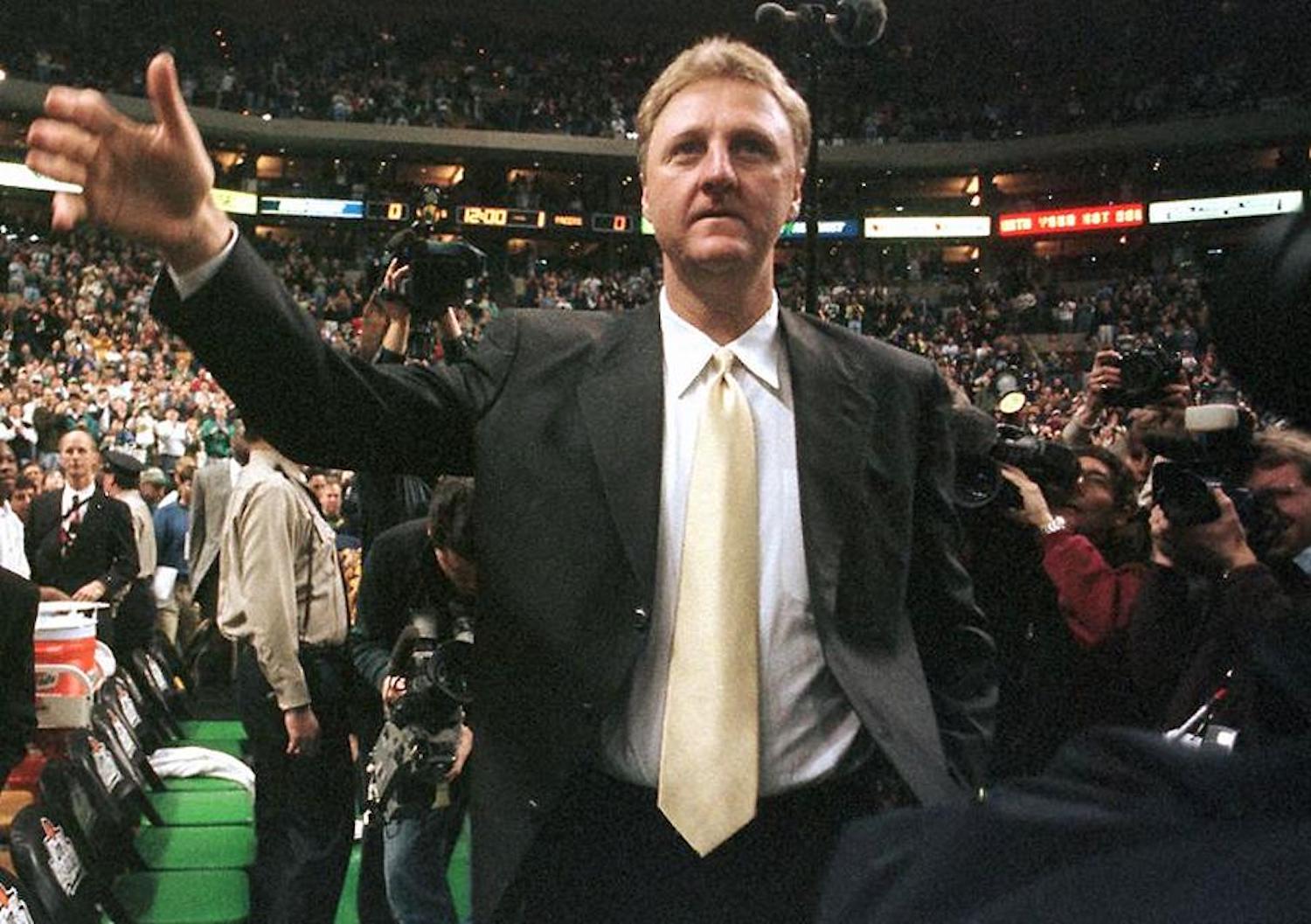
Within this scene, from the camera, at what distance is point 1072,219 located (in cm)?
3431

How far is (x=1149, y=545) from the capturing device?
10.8 feet

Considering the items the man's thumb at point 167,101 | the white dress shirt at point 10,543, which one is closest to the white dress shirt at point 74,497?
the white dress shirt at point 10,543

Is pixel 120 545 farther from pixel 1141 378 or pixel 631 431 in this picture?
pixel 631 431

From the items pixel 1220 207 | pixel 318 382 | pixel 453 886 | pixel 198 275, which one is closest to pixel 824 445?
pixel 318 382

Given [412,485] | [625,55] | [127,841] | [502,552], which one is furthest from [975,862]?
[625,55]

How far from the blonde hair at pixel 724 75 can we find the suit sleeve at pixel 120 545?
5.79 m

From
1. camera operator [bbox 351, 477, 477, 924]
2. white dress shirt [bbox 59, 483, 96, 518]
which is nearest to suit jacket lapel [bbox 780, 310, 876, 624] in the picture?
camera operator [bbox 351, 477, 477, 924]

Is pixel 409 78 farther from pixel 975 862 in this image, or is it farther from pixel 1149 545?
pixel 975 862

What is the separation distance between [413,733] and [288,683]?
26.2 inches

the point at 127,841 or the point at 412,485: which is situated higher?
the point at 412,485

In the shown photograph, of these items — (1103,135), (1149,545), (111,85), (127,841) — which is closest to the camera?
(1149,545)

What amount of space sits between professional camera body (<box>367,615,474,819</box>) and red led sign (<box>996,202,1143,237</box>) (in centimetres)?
3380

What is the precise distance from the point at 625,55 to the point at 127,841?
3533 cm

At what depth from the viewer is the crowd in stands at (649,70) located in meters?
32.1
